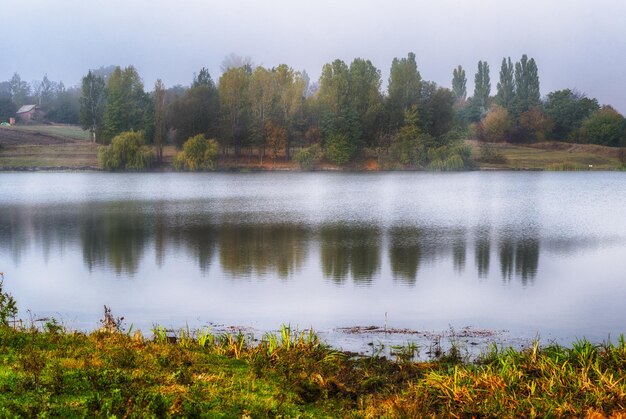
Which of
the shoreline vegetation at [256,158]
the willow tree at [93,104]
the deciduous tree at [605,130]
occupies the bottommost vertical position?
the shoreline vegetation at [256,158]

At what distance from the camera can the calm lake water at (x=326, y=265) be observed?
12227mm

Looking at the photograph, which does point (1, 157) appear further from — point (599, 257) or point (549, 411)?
point (549, 411)

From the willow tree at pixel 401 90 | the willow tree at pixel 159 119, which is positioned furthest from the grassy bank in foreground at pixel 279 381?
the willow tree at pixel 401 90

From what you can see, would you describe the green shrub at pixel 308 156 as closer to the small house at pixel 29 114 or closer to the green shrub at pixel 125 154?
the green shrub at pixel 125 154

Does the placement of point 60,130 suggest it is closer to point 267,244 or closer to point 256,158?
point 256,158

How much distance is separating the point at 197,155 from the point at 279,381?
250 ft

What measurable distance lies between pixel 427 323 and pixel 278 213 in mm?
20428

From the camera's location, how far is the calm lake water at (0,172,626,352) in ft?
40.1

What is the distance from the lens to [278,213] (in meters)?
31.7

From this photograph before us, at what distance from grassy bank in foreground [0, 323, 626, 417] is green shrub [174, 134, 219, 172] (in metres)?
73.9

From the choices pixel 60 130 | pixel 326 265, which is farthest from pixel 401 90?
pixel 326 265

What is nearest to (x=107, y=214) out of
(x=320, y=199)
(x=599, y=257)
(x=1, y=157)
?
(x=320, y=199)

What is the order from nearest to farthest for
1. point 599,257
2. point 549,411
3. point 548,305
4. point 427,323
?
point 549,411, point 427,323, point 548,305, point 599,257

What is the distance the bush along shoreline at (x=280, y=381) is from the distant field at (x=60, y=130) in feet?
308
